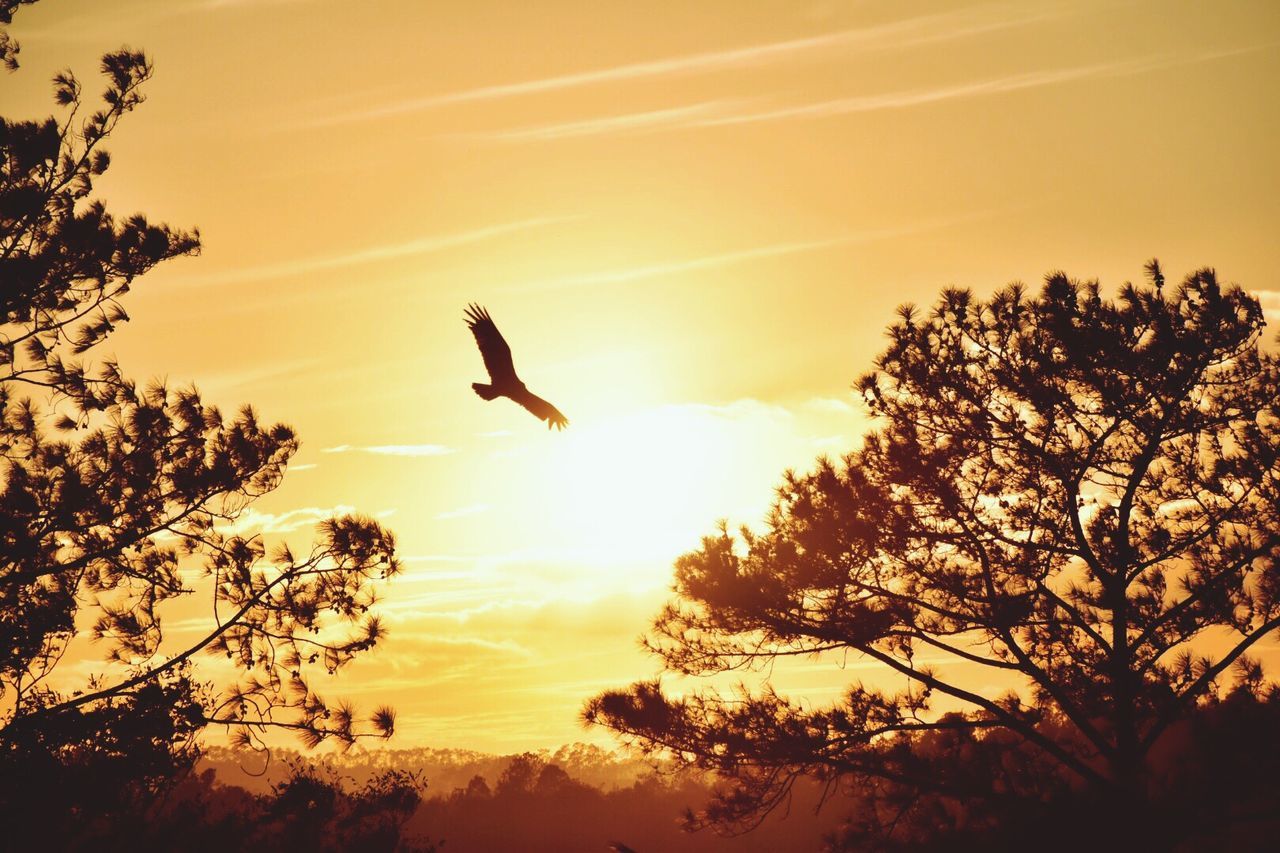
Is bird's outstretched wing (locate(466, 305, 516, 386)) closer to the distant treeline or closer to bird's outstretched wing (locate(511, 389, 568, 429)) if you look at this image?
bird's outstretched wing (locate(511, 389, 568, 429))

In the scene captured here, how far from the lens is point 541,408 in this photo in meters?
9.04

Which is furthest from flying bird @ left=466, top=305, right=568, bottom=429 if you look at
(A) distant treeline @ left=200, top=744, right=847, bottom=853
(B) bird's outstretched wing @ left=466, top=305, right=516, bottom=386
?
(A) distant treeline @ left=200, top=744, right=847, bottom=853

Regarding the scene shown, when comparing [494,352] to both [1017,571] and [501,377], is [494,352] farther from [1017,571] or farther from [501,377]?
[1017,571]

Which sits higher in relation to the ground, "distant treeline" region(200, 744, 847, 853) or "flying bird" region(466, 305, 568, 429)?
"flying bird" region(466, 305, 568, 429)

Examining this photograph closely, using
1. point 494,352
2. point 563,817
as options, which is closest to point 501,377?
point 494,352

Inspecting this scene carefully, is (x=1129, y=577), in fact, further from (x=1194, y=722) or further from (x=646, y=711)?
(x=646, y=711)

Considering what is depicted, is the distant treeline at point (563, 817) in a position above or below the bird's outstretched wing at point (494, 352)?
below

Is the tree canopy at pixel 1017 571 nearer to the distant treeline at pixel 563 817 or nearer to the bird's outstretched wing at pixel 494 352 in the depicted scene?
the bird's outstretched wing at pixel 494 352

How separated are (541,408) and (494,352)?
65 centimetres

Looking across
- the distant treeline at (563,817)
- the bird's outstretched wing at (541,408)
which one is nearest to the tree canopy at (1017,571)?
the bird's outstretched wing at (541,408)

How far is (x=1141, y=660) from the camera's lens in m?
11.1

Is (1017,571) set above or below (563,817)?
above

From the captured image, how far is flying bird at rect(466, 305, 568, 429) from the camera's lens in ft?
29.3

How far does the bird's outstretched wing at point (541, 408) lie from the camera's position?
901 centimetres
